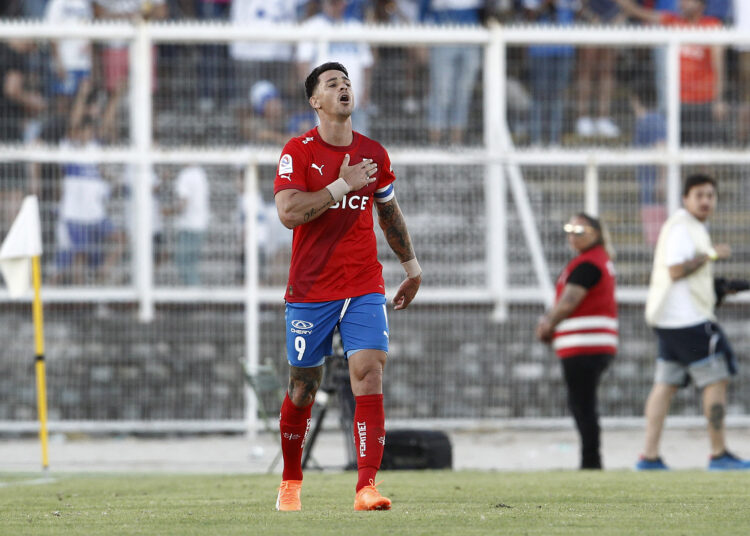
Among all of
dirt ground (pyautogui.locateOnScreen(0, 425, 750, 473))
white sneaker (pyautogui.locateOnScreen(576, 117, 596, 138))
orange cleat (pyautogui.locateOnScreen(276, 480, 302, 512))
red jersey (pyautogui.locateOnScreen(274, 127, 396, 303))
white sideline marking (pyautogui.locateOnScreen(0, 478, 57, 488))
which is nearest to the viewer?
red jersey (pyautogui.locateOnScreen(274, 127, 396, 303))

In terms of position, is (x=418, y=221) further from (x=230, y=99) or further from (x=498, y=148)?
(x=230, y=99)

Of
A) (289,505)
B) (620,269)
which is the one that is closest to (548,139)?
(620,269)

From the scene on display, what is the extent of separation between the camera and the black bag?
11969mm

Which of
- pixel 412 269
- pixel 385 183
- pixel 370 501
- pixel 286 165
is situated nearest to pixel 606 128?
pixel 412 269

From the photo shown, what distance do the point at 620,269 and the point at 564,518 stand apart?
348 inches

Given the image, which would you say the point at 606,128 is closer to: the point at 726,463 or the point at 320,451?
the point at 320,451

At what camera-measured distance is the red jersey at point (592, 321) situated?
11883 millimetres

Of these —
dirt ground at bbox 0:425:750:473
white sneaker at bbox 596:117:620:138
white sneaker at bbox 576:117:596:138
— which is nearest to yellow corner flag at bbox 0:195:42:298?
dirt ground at bbox 0:425:750:473

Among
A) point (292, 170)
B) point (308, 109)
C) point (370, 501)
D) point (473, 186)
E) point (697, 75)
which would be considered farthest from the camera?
point (697, 75)

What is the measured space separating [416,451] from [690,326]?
2.47 metres

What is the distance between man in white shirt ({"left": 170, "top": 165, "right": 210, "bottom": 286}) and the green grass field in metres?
4.31

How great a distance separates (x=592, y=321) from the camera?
11883 millimetres

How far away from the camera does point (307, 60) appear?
1541 centimetres

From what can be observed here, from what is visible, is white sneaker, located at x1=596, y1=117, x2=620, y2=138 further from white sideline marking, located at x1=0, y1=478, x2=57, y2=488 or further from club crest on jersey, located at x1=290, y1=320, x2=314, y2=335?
club crest on jersey, located at x1=290, y1=320, x2=314, y2=335
